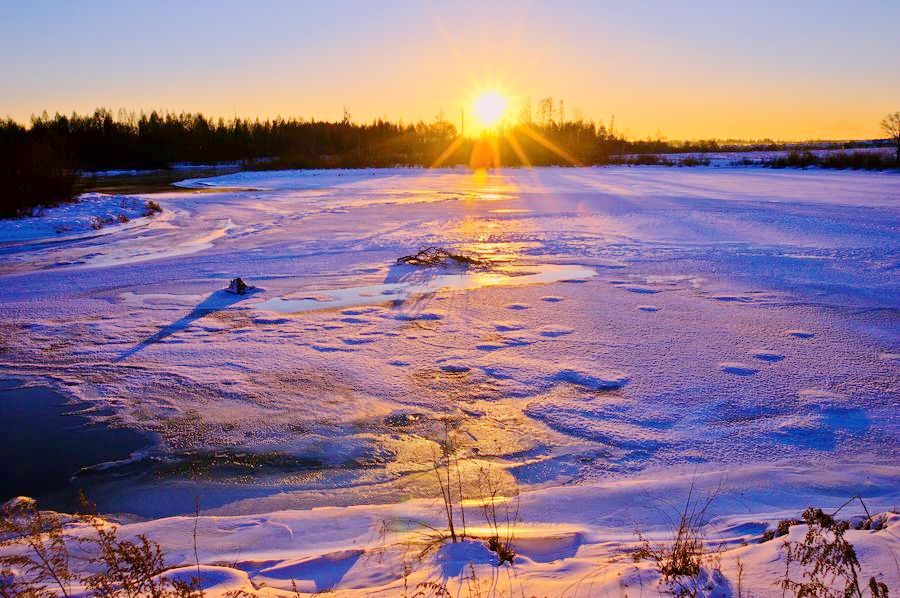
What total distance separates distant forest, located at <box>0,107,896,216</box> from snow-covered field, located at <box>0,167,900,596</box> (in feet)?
118

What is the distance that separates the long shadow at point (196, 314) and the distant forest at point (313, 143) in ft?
122

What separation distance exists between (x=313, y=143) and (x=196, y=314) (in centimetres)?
5764

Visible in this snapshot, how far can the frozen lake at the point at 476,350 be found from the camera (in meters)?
3.89

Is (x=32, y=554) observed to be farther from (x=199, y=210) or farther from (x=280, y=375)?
(x=199, y=210)

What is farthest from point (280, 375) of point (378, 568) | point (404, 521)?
point (378, 568)

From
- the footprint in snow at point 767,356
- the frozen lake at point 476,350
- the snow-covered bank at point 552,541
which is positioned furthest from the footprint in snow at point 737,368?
the snow-covered bank at point 552,541

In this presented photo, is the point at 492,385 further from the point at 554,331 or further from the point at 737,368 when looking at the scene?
the point at 737,368

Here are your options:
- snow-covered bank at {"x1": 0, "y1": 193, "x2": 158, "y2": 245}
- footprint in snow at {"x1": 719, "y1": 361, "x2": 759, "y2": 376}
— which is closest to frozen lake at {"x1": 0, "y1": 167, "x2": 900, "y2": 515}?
footprint in snow at {"x1": 719, "y1": 361, "x2": 759, "y2": 376}

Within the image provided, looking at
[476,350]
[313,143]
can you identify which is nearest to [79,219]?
[476,350]

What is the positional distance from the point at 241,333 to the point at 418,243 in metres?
5.70

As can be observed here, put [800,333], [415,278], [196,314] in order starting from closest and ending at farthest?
[800,333] → [196,314] → [415,278]

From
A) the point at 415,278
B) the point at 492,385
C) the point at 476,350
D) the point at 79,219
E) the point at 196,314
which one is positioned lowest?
the point at 492,385

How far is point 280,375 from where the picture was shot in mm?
5242

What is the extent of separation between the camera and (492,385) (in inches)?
194
